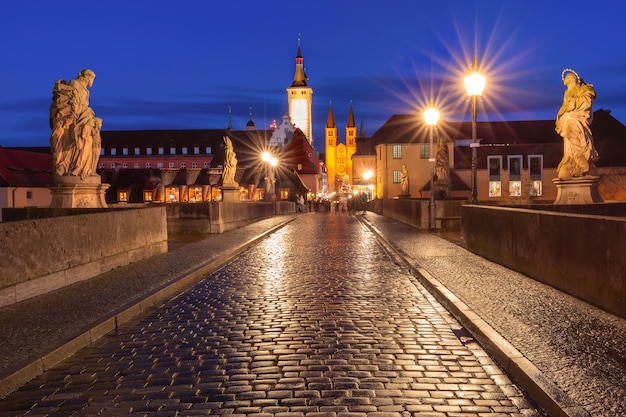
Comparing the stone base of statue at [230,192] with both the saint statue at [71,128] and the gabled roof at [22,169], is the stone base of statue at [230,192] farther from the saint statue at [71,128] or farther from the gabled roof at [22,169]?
the gabled roof at [22,169]

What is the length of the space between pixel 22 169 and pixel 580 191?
53508mm

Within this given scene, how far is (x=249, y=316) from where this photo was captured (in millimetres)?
8375

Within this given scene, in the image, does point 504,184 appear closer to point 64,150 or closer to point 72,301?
point 64,150

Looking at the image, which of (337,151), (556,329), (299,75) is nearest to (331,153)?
(337,151)

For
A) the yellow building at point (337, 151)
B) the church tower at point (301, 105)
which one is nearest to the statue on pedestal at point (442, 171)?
the yellow building at point (337, 151)

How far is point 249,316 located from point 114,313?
1.78m

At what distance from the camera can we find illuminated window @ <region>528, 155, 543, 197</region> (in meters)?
67.0

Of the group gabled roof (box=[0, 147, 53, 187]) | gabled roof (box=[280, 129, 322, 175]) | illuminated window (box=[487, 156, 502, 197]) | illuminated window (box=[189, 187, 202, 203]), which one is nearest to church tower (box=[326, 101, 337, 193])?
gabled roof (box=[280, 129, 322, 175])

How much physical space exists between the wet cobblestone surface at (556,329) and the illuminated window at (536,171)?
58374 mm

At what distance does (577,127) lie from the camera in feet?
58.0

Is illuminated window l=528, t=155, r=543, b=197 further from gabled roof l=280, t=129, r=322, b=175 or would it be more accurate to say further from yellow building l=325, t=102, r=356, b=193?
yellow building l=325, t=102, r=356, b=193

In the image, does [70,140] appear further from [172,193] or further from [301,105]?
[301,105]

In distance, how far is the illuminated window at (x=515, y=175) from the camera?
67938 millimetres

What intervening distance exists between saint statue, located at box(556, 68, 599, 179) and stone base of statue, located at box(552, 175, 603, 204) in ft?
0.61
